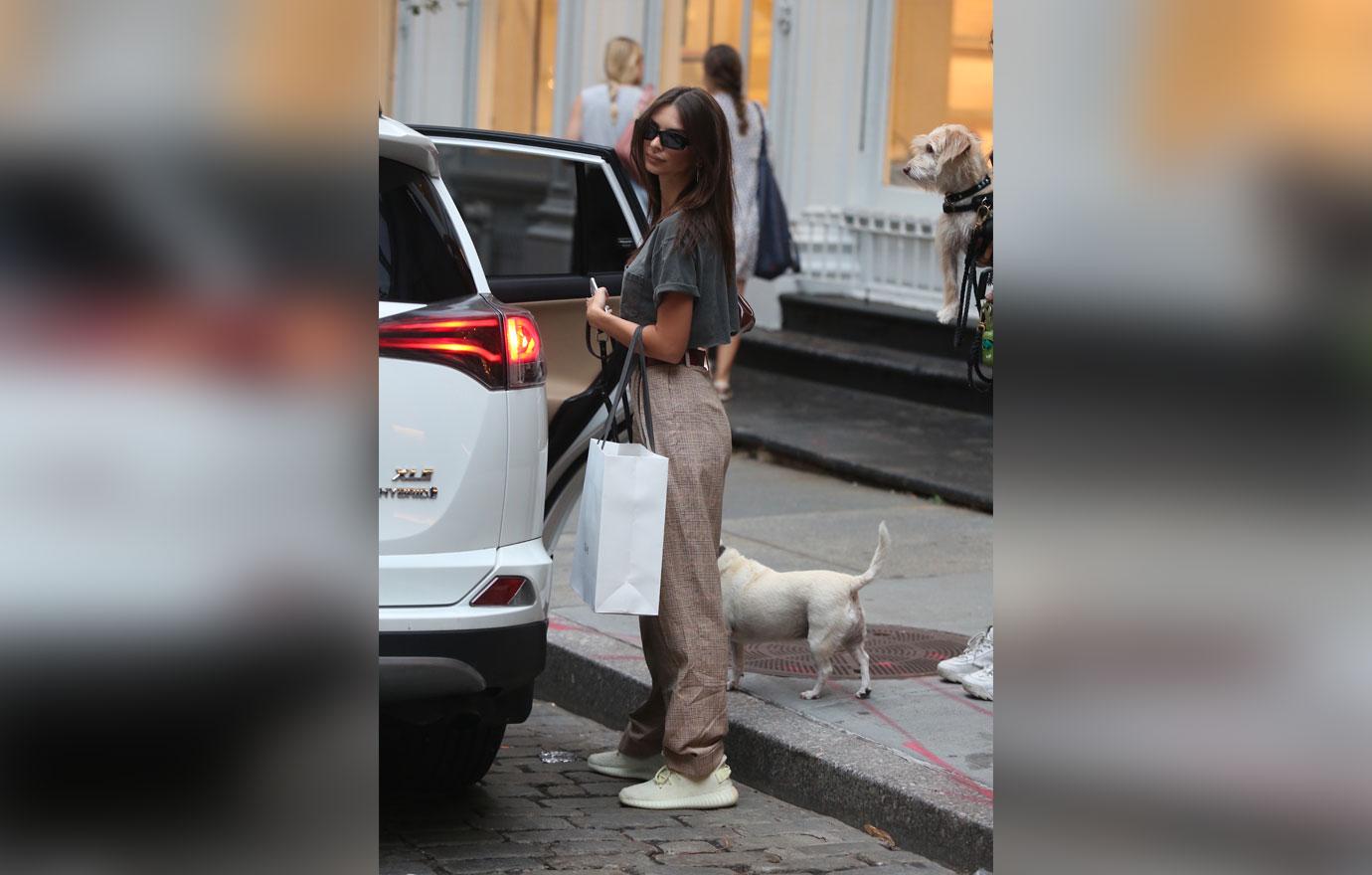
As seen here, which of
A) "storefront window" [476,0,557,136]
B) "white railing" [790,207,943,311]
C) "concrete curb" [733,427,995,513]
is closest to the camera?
"concrete curb" [733,427,995,513]

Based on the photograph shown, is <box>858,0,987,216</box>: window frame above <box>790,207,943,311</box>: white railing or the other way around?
above

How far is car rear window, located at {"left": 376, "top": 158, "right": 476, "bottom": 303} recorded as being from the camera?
4578mm

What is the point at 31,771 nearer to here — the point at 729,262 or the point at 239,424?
the point at 239,424

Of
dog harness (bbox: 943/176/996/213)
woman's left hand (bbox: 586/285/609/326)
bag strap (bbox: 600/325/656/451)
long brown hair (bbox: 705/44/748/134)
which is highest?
long brown hair (bbox: 705/44/748/134)

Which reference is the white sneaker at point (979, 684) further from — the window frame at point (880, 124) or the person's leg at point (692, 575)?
the window frame at point (880, 124)

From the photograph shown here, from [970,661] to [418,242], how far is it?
2363 mm

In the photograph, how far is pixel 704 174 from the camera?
4844 millimetres

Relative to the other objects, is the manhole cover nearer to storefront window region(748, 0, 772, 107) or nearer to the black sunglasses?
the black sunglasses

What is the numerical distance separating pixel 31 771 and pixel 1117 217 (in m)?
1.24

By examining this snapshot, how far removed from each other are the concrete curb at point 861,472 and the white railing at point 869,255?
231 centimetres

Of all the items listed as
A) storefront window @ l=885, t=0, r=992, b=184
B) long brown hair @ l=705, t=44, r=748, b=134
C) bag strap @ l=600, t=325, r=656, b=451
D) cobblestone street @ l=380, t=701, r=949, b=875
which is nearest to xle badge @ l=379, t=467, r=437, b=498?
bag strap @ l=600, t=325, r=656, b=451

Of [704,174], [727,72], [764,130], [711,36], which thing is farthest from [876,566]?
[711,36]

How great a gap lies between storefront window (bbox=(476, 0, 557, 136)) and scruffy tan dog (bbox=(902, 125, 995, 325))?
41.8ft

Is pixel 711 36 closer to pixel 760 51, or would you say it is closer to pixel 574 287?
pixel 760 51
